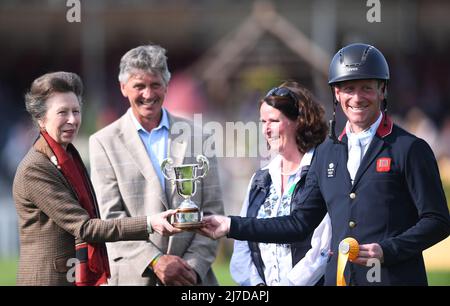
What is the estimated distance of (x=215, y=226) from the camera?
6.12 meters

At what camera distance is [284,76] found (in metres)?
23.1

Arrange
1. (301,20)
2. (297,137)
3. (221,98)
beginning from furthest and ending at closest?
(301,20)
(221,98)
(297,137)

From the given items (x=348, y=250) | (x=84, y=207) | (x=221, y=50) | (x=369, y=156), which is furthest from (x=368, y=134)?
(x=221, y=50)

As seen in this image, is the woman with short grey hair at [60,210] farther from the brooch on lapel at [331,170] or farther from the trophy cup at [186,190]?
the brooch on lapel at [331,170]

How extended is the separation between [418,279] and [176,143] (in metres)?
1.98

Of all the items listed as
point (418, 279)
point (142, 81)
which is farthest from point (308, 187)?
point (142, 81)

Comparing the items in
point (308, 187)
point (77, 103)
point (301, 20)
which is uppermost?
Answer: point (301, 20)

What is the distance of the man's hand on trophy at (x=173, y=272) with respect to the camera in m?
6.46

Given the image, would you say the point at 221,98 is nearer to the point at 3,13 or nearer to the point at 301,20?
the point at 301,20

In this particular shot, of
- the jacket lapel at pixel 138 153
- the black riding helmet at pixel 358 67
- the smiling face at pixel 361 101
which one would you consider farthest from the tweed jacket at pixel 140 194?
the smiling face at pixel 361 101

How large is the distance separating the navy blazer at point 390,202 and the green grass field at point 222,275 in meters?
6.29

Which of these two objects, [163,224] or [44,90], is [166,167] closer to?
[163,224]

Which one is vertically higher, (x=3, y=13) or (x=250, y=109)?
(x=3, y=13)
